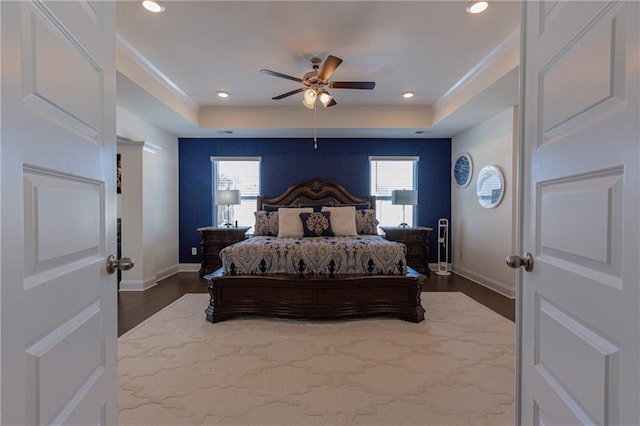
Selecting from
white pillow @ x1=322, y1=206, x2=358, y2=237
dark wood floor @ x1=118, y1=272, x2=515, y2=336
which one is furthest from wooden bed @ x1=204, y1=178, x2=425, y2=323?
white pillow @ x1=322, y1=206, x2=358, y2=237

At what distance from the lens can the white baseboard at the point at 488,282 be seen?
408 centimetres

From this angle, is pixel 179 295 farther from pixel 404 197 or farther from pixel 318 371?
pixel 404 197

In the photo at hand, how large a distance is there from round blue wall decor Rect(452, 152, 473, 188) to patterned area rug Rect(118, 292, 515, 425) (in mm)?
2662

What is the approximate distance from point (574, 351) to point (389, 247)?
2.53 metres

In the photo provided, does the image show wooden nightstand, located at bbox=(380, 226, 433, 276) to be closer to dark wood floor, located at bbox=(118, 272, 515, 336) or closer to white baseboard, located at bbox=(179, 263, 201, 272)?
dark wood floor, located at bbox=(118, 272, 515, 336)

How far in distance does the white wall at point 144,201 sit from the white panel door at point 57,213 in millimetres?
3687

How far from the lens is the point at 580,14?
0.81 m

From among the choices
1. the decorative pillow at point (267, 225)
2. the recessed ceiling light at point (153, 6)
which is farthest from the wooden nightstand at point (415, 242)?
the recessed ceiling light at point (153, 6)

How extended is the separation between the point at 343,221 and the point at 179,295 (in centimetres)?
250

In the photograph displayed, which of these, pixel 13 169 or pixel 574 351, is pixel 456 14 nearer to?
pixel 574 351

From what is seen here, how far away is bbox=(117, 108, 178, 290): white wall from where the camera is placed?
4414mm

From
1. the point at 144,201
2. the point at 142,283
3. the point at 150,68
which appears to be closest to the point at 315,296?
the point at 142,283

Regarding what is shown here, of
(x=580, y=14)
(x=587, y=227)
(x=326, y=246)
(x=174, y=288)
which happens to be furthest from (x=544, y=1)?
(x=174, y=288)

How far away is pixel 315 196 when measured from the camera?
5.52 metres
